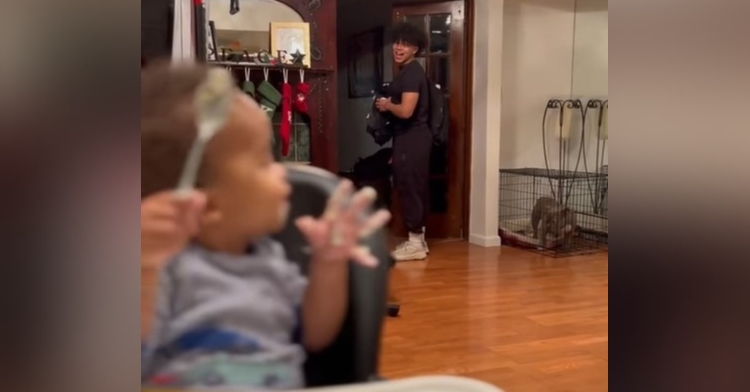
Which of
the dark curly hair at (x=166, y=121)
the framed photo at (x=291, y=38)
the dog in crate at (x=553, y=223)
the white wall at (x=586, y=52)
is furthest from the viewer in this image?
the white wall at (x=586, y=52)

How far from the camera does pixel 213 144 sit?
34 centimetres

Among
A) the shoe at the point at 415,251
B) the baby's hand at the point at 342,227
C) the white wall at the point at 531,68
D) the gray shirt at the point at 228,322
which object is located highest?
the white wall at the point at 531,68

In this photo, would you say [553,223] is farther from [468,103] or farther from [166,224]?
[166,224]

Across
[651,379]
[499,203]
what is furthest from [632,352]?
[499,203]

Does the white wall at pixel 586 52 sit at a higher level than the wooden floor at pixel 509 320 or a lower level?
higher

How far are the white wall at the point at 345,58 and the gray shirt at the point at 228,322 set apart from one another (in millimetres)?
1581

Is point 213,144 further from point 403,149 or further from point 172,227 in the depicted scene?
point 403,149

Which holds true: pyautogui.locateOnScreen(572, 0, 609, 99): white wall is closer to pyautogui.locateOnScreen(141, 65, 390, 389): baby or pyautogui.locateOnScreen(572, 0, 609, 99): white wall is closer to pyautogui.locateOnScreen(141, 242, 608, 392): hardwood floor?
pyautogui.locateOnScreen(141, 242, 608, 392): hardwood floor

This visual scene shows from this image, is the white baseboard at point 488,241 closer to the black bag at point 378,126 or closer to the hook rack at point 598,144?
the hook rack at point 598,144

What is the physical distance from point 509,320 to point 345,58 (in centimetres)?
136

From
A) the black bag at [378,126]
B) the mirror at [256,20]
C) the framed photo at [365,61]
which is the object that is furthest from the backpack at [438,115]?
the mirror at [256,20]

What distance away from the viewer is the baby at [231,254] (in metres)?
0.34

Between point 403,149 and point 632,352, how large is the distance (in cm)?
159

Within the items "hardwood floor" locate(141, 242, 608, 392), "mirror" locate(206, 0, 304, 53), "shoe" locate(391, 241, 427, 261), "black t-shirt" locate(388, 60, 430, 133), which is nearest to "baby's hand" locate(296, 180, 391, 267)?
"hardwood floor" locate(141, 242, 608, 392)
